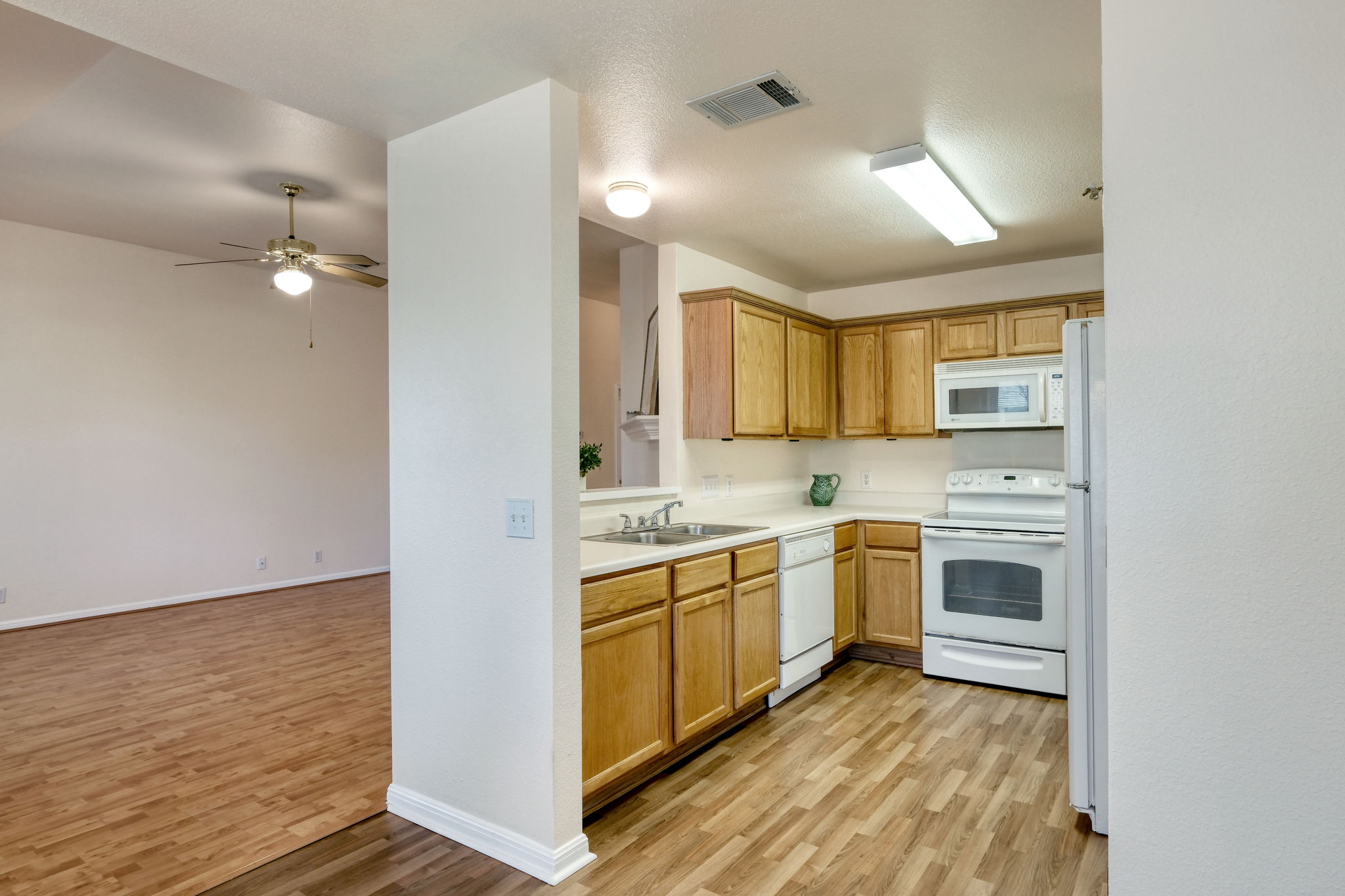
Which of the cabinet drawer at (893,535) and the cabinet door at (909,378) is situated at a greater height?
the cabinet door at (909,378)

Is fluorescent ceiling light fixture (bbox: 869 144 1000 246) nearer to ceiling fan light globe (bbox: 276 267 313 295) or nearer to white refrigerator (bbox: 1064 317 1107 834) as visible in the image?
white refrigerator (bbox: 1064 317 1107 834)

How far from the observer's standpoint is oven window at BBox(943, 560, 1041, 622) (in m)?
3.68

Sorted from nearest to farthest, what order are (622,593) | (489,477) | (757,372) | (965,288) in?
1. (489,477)
2. (622,593)
3. (757,372)
4. (965,288)

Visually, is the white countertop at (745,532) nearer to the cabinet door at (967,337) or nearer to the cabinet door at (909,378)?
the cabinet door at (909,378)

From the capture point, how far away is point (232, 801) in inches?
102

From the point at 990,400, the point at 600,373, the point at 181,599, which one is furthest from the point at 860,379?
the point at 181,599

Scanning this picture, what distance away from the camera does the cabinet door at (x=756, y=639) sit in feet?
10.4

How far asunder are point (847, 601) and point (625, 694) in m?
1.98

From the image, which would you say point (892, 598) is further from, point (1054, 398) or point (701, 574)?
point (701, 574)

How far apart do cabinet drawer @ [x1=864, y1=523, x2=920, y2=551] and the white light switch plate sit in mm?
2602

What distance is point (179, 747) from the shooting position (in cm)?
309

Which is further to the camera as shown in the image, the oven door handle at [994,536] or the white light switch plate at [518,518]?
the oven door handle at [994,536]

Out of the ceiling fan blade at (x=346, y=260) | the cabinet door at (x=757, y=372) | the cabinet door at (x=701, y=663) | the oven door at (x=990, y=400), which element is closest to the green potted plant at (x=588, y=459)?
the cabinet door at (x=701, y=663)

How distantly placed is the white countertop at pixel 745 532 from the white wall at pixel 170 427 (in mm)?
4284
